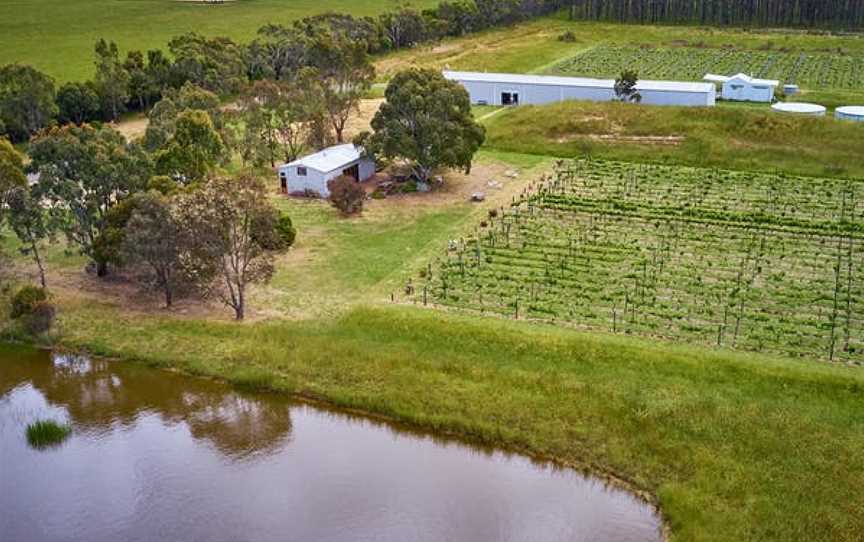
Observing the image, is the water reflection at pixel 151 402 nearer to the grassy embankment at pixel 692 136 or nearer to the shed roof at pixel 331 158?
the shed roof at pixel 331 158

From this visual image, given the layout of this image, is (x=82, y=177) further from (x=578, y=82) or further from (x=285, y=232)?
(x=578, y=82)

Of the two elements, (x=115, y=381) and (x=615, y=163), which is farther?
(x=615, y=163)

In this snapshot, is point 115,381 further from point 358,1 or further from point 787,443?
point 358,1

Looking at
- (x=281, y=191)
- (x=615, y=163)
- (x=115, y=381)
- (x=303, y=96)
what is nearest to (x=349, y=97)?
(x=303, y=96)

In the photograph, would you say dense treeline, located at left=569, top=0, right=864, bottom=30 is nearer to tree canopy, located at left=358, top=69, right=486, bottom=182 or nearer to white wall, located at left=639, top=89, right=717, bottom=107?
white wall, located at left=639, top=89, right=717, bottom=107

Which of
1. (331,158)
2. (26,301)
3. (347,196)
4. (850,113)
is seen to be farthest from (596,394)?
(850,113)

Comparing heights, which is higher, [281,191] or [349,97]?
[349,97]
